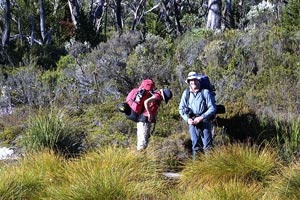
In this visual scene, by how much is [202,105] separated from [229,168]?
1.05m

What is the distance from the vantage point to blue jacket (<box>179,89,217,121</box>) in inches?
283

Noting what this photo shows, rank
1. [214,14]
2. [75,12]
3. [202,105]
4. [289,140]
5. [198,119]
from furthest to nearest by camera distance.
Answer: [75,12], [214,14], [289,140], [202,105], [198,119]

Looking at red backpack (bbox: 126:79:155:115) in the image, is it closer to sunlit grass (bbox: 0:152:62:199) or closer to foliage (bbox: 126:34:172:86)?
sunlit grass (bbox: 0:152:62:199)

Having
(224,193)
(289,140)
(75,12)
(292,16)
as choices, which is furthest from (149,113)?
(75,12)

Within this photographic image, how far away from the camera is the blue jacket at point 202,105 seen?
283 inches

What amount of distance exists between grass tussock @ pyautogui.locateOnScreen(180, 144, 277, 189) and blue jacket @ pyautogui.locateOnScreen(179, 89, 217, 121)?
55cm

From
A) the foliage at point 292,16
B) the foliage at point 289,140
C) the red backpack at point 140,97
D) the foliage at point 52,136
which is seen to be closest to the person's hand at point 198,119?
the red backpack at point 140,97

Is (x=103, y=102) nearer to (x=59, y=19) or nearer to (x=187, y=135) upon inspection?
(x=187, y=135)

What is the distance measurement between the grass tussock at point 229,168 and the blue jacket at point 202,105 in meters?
0.55

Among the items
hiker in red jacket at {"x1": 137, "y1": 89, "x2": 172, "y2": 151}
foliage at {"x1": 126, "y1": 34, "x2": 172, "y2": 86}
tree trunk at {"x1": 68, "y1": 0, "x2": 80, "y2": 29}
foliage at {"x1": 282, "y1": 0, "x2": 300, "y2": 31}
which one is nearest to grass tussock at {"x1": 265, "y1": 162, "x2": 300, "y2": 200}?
hiker in red jacket at {"x1": 137, "y1": 89, "x2": 172, "y2": 151}

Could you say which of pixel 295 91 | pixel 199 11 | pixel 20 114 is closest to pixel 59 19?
pixel 199 11

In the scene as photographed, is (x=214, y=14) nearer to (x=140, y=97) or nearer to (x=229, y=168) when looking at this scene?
(x=140, y=97)

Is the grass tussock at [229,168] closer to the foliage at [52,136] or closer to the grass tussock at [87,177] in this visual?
the grass tussock at [87,177]

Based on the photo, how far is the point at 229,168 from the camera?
660 centimetres
